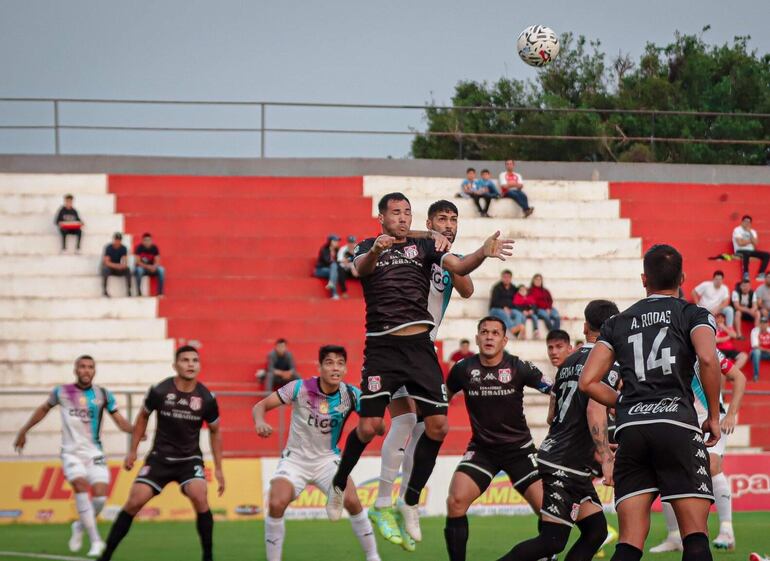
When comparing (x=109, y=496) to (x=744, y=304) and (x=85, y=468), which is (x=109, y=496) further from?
(x=744, y=304)

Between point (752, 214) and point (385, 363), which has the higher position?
point (752, 214)

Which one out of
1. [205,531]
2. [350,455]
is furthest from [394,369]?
[205,531]

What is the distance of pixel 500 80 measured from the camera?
4750cm

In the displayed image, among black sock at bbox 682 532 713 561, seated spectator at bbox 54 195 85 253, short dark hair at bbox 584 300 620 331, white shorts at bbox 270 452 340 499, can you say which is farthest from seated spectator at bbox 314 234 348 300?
black sock at bbox 682 532 713 561

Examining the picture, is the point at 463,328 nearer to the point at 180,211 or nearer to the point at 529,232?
the point at 529,232

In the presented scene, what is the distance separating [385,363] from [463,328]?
14946mm

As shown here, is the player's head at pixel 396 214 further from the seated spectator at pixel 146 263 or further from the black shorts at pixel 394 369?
the seated spectator at pixel 146 263

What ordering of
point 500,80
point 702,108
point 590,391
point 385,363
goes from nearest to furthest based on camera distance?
point 590,391, point 385,363, point 702,108, point 500,80

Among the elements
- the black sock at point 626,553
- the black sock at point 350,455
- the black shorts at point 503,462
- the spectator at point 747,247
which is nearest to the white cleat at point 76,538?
the black sock at point 350,455

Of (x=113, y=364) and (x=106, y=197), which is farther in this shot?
(x=106, y=197)

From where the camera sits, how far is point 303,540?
15.3m

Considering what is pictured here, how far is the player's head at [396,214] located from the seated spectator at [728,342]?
14616mm

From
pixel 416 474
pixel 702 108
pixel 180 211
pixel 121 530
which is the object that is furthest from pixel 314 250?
pixel 702 108

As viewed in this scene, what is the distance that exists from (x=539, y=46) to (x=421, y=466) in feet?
35.0
